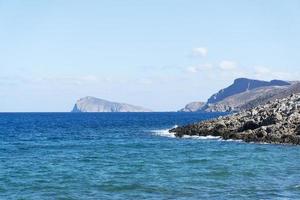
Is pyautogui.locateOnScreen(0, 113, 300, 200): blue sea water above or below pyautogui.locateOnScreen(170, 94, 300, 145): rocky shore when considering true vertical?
below

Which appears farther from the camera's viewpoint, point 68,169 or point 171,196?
point 68,169

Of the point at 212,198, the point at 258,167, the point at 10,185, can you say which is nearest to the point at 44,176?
the point at 10,185

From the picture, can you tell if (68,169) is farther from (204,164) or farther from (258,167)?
(258,167)

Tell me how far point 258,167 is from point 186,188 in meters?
12.8

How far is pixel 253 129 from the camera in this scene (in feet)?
259

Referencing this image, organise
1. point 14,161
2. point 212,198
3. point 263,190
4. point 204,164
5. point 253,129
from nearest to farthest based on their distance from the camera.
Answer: point 212,198
point 263,190
point 204,164
point 14,161
point 253,129

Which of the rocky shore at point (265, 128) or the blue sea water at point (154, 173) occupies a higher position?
the rocky shore at point (265, 128)

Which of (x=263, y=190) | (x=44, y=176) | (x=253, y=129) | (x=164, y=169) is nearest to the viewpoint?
(x=263, y=190)

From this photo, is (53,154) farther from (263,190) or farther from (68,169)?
(263,190)

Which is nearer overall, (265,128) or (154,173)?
(154,173)

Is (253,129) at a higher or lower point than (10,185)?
higher

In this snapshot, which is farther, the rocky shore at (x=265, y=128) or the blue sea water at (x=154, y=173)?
the rocky shore at (x=265, y=128)

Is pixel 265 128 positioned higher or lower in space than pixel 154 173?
higher

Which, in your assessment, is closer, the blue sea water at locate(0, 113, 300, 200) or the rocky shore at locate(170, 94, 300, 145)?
the blue sea water at locate(0, 113, 300, 200)
